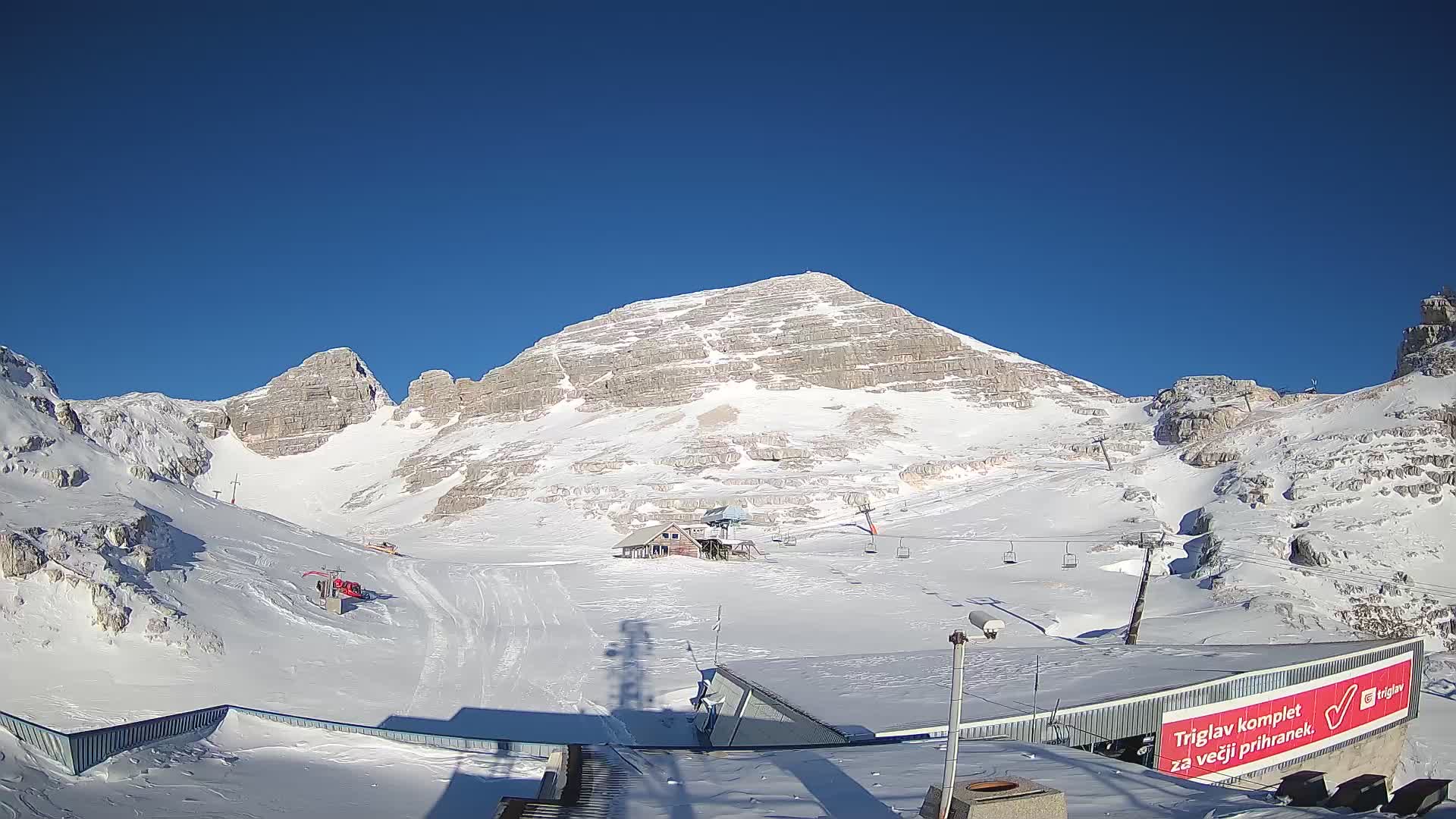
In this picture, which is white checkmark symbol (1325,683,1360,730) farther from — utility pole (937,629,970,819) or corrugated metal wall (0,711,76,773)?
corrugated metal wall (0,711,76,773)

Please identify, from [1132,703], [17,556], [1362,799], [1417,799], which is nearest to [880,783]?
[1362,799]

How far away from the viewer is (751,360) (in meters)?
121

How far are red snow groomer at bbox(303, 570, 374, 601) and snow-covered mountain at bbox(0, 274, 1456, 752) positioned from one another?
3.09 ft

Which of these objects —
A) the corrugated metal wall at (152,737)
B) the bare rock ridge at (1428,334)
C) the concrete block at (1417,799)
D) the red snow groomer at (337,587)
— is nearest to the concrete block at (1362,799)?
the concrete block at (1417,799)

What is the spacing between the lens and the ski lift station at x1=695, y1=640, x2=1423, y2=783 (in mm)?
14133

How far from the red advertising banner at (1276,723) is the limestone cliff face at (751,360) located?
88.1 meters

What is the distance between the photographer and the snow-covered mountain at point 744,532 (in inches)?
885

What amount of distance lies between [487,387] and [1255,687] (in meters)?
126

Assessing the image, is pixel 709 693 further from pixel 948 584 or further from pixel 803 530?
pixel 803 530

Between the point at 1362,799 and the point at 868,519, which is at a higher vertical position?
the point at 868,519

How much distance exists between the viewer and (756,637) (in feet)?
96.8

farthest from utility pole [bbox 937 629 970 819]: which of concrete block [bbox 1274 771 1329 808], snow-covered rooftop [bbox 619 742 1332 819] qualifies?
concrete block [bbox 1274 771 1329 808]

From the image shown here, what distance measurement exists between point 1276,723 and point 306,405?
148329 millimetres

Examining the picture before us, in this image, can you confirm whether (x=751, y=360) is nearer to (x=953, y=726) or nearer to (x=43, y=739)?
→ (x=43, y=739)
